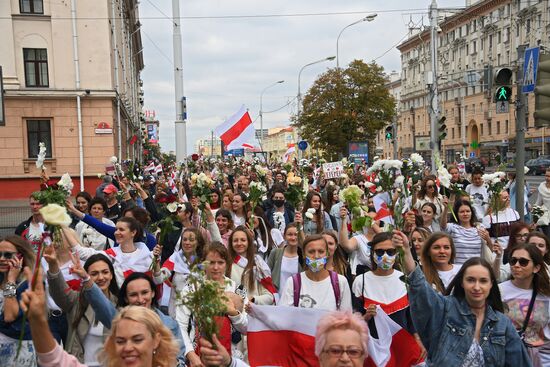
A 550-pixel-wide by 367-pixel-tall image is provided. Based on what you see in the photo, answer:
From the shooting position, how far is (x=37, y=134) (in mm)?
24562

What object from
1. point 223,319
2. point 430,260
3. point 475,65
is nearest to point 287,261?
point 430,260

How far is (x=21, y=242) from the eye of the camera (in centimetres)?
460

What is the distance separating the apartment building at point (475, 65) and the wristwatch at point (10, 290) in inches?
1883

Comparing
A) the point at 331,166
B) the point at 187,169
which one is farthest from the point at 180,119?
the point at 331,166

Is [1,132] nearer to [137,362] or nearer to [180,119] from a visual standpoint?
[180,119]

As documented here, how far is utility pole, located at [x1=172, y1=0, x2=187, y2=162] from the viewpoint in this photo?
66.2ft

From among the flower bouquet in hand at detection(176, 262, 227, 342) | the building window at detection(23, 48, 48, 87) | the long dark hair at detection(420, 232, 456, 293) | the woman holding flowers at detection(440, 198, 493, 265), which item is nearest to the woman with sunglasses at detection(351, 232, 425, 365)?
the long dark hair at detection(420, 232, 456, 293)

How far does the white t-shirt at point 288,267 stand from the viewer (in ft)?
20.0

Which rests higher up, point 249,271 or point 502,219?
point 502,219

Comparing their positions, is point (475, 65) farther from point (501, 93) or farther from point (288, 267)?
point (288, 267)

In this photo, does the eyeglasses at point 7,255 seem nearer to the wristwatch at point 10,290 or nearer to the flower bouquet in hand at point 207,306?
the wristwatch at point 10,290

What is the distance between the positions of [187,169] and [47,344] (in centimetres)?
1593

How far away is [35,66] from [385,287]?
76.2 feet

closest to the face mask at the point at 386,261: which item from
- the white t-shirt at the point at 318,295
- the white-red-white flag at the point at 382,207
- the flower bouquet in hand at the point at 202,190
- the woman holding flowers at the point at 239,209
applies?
the white t-shirt at the point at 318,295
